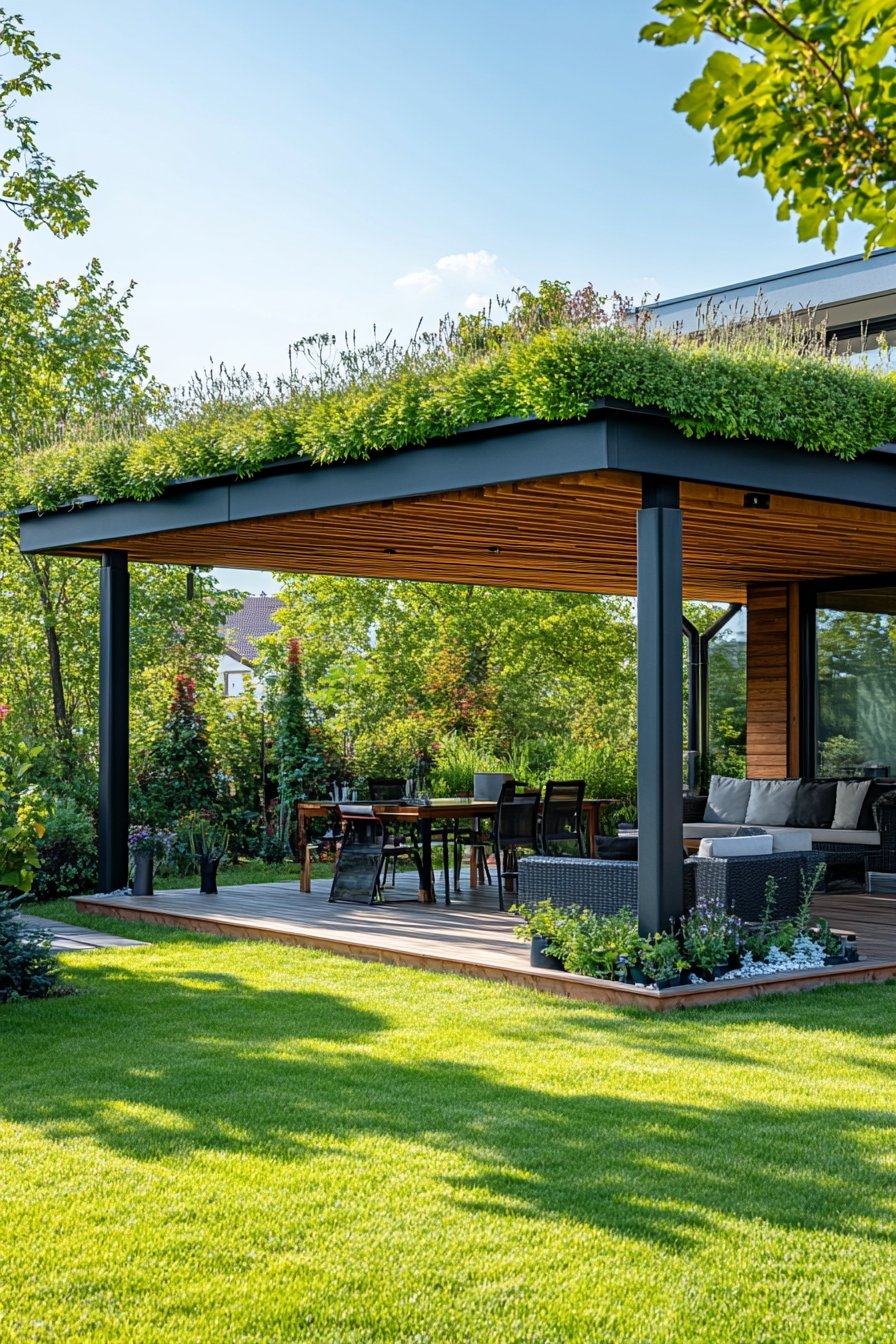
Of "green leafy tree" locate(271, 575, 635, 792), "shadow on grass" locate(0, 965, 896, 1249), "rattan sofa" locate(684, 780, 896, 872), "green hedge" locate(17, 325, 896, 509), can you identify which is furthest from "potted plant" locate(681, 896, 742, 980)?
"green leafy tree" locate(271, 575, 635, 792)

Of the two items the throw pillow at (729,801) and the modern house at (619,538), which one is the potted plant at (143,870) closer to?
the modern house at (619,538)

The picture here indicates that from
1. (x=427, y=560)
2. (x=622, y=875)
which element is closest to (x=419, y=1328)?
(x=622, y=875)

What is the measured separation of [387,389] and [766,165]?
4.96 m

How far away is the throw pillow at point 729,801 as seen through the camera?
14188 millimetres

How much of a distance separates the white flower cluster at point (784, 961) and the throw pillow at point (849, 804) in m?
5.08

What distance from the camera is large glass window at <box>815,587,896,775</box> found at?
1420cm

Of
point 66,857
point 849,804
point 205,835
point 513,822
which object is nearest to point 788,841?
point 513,822

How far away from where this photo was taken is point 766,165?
3500 mm

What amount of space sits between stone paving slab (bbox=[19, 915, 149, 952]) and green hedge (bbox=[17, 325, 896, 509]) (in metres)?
3.21

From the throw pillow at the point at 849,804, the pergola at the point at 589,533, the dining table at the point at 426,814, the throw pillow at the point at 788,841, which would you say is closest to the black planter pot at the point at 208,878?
the pergola at the point at 589,533

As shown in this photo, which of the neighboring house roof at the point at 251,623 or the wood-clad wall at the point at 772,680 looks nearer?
the wood-clad wall at the point at 772,680

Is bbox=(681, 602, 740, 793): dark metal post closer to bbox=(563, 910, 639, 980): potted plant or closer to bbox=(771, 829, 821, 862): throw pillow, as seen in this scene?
bbox=(771, 829, 821, 862): throw pillow

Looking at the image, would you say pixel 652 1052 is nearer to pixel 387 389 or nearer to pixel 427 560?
pixel 387 389

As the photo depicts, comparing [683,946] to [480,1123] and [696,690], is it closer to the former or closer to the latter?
[480,1123]
